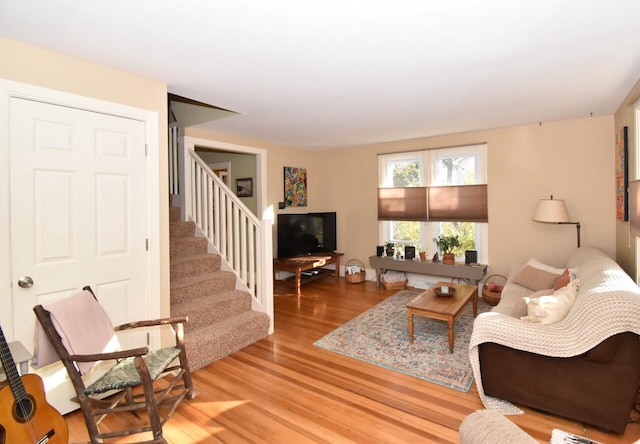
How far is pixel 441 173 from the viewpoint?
5230 mm

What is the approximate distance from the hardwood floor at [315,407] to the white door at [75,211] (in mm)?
808

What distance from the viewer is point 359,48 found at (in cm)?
218

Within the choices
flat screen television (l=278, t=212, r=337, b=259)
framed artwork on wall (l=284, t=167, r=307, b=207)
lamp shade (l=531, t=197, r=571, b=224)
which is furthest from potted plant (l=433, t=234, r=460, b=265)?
framed artwork on wall (l=284, t=167, r=307, b=207)

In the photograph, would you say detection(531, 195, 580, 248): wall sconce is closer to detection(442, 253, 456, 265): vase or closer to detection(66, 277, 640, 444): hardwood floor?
detection(442, 253, 456, 265): vase

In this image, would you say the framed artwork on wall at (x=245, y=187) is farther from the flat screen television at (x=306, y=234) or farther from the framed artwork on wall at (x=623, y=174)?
the framed artwork on wall at (x=623, y=174)

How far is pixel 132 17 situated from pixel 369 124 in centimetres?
299

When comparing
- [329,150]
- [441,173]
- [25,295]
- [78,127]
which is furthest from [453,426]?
[329,150]

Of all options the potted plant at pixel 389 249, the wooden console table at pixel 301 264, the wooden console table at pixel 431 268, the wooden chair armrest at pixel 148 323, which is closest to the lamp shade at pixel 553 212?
the wooden console table at pixel 431 268

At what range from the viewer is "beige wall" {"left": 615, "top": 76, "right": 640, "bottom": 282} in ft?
10.00

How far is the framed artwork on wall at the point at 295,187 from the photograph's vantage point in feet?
19.2

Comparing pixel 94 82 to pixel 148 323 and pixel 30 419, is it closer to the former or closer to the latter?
pixel 148 323

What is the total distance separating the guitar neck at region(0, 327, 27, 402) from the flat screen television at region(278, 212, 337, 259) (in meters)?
3.90

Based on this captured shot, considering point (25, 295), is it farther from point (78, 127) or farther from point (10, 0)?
point (10, 0)

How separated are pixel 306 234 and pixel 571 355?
418cm
